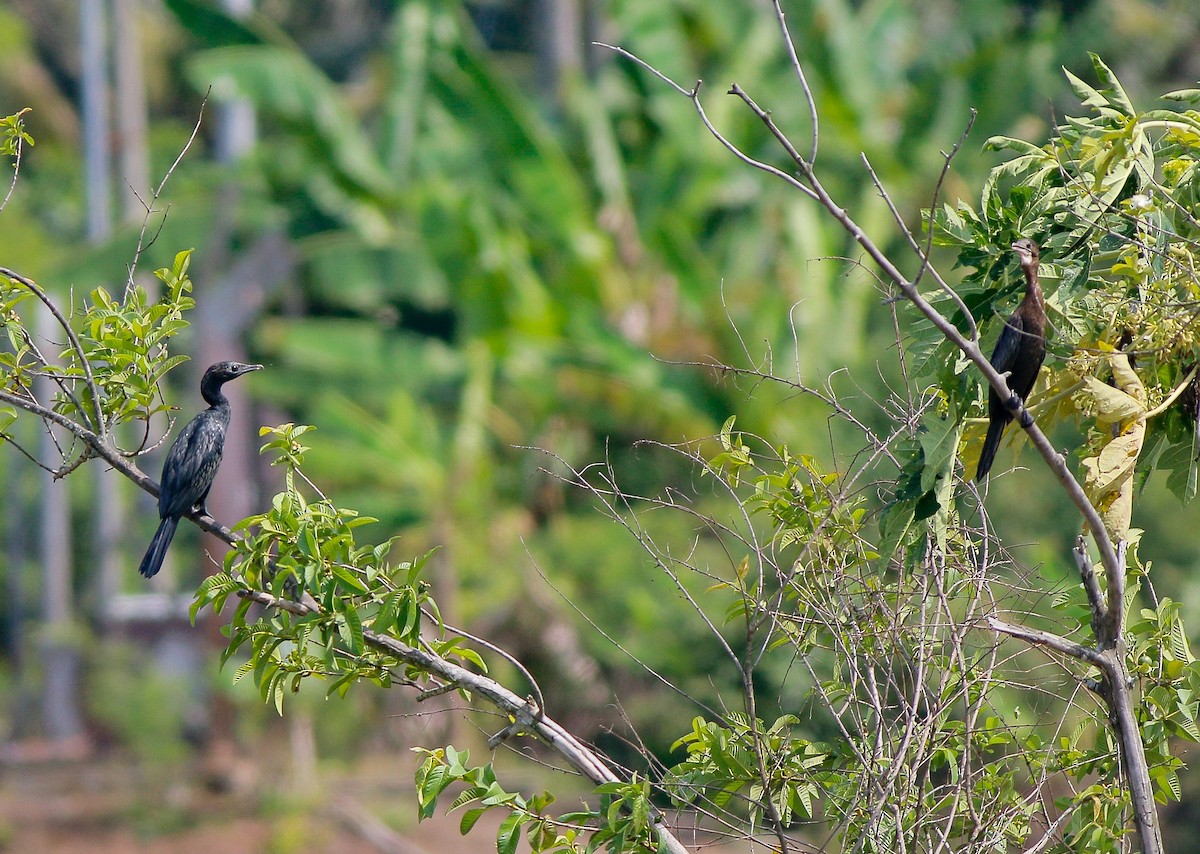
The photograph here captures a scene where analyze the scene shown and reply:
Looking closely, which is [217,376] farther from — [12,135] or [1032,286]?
[1032,286]

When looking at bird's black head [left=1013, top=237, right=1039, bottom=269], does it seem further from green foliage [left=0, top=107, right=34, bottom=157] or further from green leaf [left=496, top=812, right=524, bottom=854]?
green foliage [left=0, top=107, right=34, bottom=157]

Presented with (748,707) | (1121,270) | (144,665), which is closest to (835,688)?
(748,707)

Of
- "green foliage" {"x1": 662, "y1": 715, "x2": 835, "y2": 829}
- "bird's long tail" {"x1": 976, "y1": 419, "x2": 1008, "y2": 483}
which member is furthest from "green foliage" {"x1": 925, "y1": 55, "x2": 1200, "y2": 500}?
"green foliage" {"x1": 662, "y1": 715, "x2": 835, "y2": 829}

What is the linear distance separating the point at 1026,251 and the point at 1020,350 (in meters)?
0.34

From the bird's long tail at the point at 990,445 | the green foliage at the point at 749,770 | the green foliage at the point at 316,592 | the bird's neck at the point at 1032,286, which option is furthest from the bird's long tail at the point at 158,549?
the bird's neck at the point at 1032,286

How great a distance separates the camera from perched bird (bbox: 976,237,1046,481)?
3.42m

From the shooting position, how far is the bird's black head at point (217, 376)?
15.5 ft

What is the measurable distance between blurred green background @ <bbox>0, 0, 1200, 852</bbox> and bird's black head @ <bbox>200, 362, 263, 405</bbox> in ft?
17.4

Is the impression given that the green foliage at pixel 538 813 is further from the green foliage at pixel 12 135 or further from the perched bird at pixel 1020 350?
the green foliage at pixel 12 135

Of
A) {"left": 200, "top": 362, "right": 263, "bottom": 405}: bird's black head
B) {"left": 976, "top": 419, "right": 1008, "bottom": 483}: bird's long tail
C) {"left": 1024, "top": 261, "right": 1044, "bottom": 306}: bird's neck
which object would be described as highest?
{"left": 1024, "top": 261, "right": 1044, "bottom": 306}: bird's neck

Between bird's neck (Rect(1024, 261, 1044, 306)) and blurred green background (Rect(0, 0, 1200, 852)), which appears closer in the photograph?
bird's neck (Rect(1024, 261, 1044, 306))

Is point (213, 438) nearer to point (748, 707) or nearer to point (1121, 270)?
point (748, 707)

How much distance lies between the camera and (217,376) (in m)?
4.76

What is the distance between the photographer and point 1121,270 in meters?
3.39
